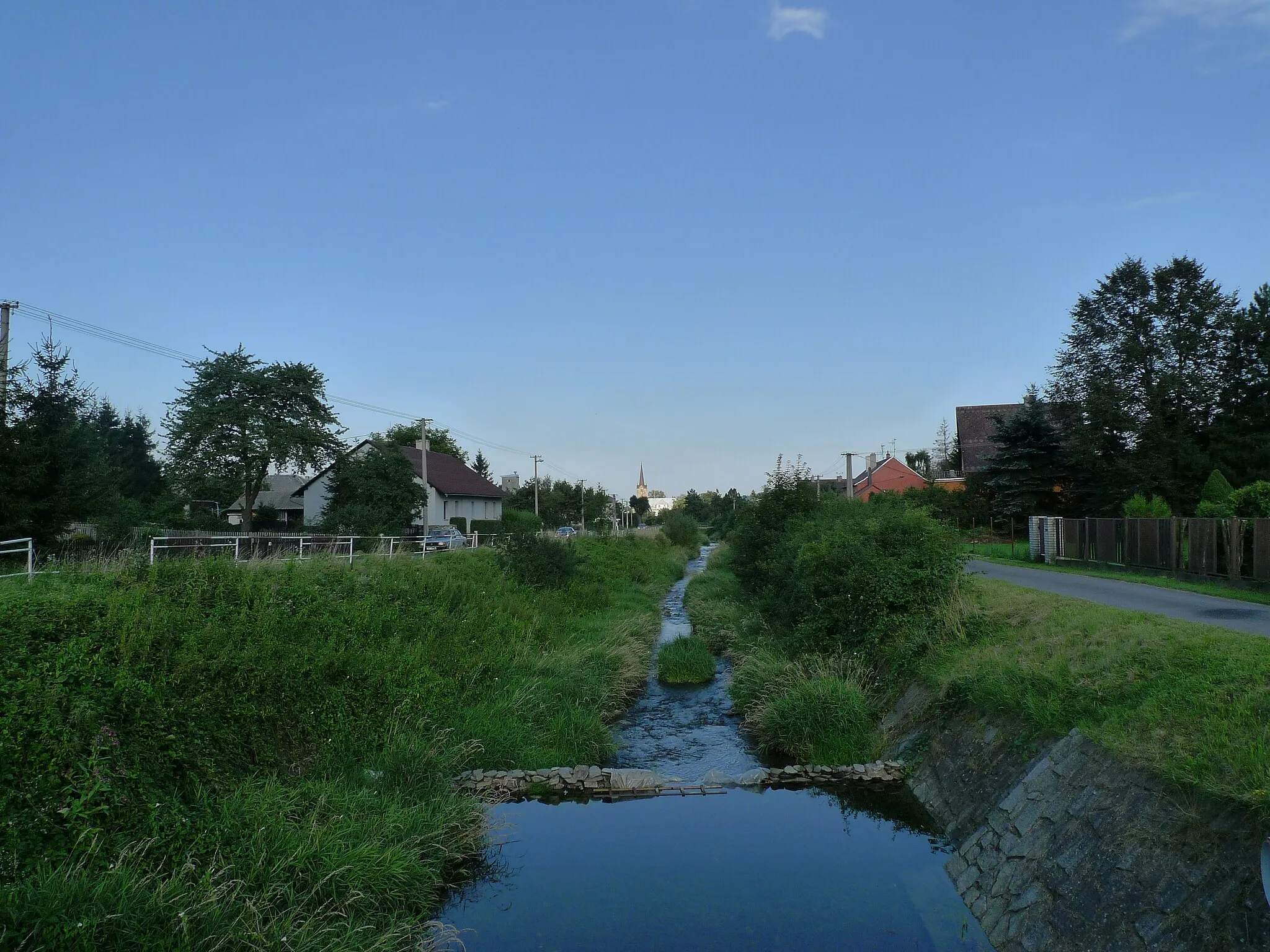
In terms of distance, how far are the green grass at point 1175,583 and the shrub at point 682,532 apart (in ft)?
141

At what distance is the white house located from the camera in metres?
59.5

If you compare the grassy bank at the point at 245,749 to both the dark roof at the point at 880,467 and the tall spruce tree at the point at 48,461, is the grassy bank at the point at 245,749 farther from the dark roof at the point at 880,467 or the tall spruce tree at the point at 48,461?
the dark roof at the point at 880,467

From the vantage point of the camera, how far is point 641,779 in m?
11.1

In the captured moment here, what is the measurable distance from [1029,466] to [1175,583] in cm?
2488

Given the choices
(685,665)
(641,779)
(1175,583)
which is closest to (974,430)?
(1175,583)

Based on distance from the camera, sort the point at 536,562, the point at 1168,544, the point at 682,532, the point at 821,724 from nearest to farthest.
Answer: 1. the point at 821,724
2. the point at 1168,544
3. the point at 536,562
4. the point at 682,532

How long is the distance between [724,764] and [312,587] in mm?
7049

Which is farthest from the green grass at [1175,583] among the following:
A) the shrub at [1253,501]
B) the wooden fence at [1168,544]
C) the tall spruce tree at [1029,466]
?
the tall spruce tree at [1029,466]

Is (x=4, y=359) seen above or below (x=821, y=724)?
above

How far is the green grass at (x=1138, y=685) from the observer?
6.15 metres

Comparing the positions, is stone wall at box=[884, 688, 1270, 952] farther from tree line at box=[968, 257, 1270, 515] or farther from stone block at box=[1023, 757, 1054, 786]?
tree line at box=[968, 257, 1270, 515]

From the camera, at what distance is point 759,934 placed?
7.36 m

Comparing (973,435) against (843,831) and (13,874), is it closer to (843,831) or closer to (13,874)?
(843,831)

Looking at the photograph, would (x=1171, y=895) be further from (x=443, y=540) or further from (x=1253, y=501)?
(x=443, y=540)
